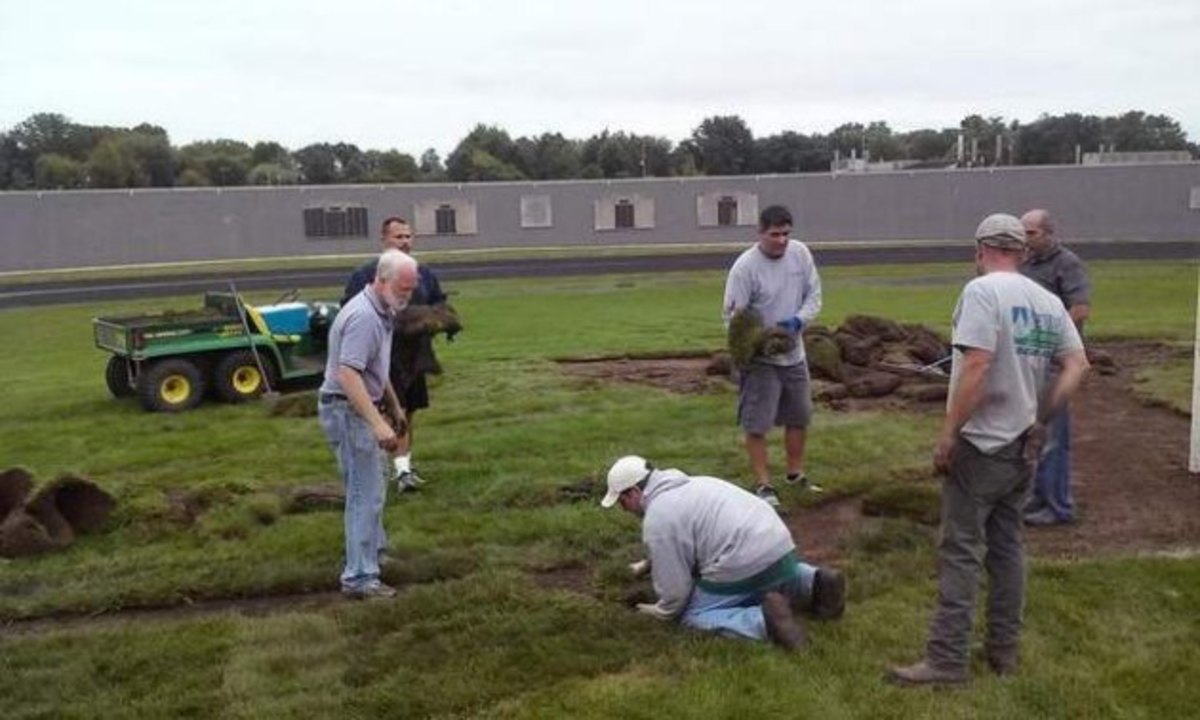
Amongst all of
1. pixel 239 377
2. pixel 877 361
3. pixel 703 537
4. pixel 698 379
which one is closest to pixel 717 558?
pixel 703 537

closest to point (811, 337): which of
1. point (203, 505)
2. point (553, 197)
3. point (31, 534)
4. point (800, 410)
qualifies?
point (800, 410)

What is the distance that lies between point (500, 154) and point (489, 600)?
72.4m

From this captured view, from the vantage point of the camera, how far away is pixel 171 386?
11344 mm

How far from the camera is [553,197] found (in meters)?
42.0

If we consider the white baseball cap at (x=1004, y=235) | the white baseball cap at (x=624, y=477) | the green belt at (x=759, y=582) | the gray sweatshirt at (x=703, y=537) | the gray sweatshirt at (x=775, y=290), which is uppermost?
the white baseball cap at (x=1004, y=235)

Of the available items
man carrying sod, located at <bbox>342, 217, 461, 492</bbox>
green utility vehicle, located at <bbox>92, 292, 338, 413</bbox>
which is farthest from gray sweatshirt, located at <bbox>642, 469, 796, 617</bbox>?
green utility vehicle, located at <bbox>92, 292, 338, 413</bbox>

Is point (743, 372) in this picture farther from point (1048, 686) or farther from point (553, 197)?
point (553, 197)

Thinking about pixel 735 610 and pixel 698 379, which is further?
pixel 698 379

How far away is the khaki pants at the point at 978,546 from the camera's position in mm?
4535

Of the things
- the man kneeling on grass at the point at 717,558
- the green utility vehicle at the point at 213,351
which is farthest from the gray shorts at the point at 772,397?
the green utility vehicle at the point at 213,351

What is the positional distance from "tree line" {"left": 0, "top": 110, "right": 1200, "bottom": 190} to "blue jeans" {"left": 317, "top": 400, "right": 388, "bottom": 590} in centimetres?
5573

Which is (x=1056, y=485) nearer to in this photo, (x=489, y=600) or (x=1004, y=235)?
(x=1004, y=235)

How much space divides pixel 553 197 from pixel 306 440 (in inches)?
1295

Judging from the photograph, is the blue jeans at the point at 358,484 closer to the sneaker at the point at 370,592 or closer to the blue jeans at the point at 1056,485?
the sneaker at the point at 370,592
